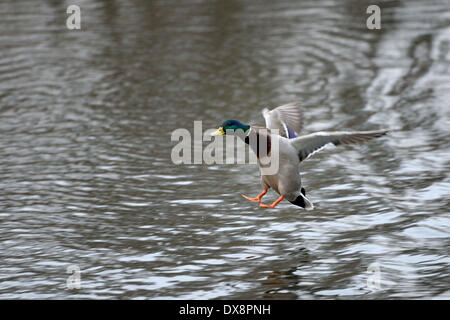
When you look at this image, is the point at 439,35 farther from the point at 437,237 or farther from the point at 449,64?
the point at 437,237

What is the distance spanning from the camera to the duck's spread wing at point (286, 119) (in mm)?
6520

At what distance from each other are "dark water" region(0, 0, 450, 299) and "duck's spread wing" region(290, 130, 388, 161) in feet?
2.85

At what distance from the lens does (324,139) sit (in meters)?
5.74

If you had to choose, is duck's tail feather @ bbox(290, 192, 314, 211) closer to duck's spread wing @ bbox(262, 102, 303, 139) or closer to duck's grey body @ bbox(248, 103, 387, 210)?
duck's grey body @ bbox(248, 103, 387, 210)

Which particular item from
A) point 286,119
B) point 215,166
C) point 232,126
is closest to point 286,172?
point 232,126

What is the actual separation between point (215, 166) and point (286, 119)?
1965 millimetres

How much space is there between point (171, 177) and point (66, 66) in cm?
514

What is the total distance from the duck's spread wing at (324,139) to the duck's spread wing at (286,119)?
546mm

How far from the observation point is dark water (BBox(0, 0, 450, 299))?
5.90 meters

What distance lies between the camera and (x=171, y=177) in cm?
808

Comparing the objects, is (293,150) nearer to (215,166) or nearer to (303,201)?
(303,201)

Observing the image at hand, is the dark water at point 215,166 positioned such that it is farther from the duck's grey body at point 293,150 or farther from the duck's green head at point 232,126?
the duck's green head at point 232,126

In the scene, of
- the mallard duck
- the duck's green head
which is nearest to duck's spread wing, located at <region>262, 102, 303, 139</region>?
the mallard duck

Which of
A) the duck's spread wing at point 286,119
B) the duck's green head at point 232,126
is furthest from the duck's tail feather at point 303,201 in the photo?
the duck's green head at point 232,126
